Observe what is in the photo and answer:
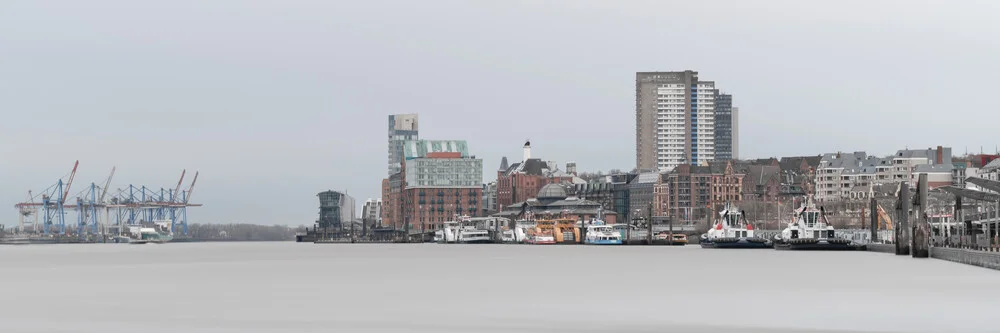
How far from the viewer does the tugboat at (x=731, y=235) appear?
549 feet

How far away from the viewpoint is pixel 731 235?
168375mm

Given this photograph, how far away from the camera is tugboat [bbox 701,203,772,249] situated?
167250 millimetres

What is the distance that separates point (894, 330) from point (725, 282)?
96.9 ft

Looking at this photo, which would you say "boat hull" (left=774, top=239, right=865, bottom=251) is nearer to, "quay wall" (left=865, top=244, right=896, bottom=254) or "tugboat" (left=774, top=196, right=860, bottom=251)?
"tugboat" (left=774, top=196, right=860, bottom=251)

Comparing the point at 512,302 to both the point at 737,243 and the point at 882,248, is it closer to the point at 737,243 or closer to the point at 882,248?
the point at 882,248

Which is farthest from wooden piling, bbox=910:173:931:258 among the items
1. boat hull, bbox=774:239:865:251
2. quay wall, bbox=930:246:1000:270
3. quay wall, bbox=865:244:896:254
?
boat hull, bbox=774:239:865:251

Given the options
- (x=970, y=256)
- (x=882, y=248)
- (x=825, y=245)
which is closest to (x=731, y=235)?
(x=825, y=245)

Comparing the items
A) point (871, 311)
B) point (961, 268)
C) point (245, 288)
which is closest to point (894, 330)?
point (871, 311)

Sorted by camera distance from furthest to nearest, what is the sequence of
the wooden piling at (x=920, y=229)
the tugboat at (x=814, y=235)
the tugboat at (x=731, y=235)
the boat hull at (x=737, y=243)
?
the tugboat at (x=731, y=235) → the boat hull at (x=737, y=243) → the tugboat at (x=814, y=235) → the wooden piling at (x=920, y=229)

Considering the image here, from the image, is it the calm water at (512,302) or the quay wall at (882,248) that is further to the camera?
the quay wall at (882,248)

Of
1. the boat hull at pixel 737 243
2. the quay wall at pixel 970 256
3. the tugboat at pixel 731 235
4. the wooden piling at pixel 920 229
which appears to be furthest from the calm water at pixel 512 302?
the tugboat at pixel 731 235

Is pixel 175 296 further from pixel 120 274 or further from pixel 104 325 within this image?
pixel 120 274

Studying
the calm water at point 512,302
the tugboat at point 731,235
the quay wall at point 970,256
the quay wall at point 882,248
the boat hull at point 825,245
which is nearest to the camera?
the calm water at point 512,302

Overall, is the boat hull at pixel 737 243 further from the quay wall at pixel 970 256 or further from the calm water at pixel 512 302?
the calm water at pixel 512 302
